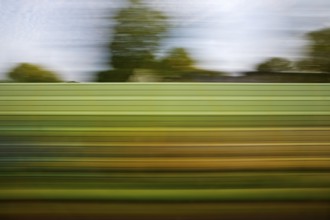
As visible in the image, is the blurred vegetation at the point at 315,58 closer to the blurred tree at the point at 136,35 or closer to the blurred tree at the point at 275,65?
the blurred tree at the point at 275,65

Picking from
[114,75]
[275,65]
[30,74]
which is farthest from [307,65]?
[30,74]

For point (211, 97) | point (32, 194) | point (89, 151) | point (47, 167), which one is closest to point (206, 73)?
point (211, 97)

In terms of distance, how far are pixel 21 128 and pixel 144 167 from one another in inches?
37.4

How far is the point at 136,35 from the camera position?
2.86 metres

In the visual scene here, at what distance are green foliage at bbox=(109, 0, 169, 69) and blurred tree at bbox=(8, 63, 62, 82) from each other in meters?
0.49

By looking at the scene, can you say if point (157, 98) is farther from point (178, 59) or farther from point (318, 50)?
point (318, 50)

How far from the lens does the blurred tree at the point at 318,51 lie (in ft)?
9.62

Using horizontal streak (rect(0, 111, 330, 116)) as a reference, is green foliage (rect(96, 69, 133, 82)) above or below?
above

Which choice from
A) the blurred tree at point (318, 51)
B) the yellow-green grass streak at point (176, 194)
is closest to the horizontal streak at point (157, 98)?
the blurred tree at point (318, 51)

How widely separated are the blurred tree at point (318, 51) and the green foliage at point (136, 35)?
1062 millimetres

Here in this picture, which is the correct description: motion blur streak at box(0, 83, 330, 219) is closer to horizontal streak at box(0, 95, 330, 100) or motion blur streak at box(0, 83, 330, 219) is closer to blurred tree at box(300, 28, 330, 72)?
horizontal streak at box(0, 95, 330, 100)

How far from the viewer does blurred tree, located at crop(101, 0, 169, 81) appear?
2877 millimetres

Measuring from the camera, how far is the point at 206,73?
2.98 meters

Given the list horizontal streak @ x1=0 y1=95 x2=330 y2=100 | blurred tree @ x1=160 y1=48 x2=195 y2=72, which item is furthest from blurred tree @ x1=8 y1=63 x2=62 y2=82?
blurred tree @ x1=160 y1=48 x2=195 y2=72
